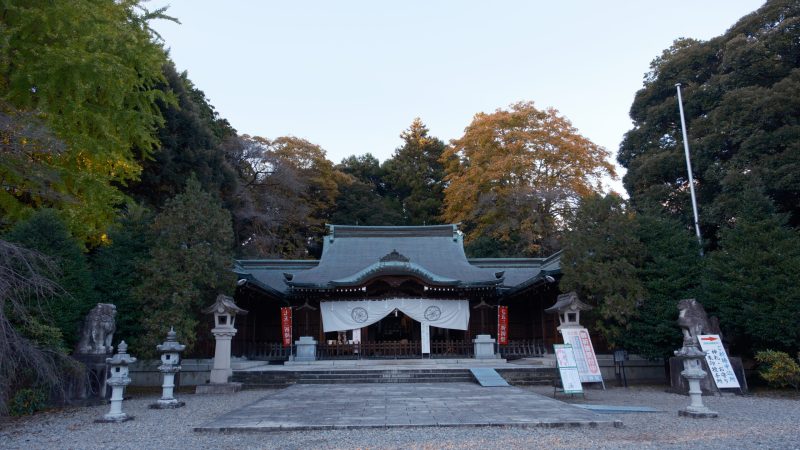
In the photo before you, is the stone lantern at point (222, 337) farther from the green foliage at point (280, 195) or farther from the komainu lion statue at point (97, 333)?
the green foliage at point (280, 195)

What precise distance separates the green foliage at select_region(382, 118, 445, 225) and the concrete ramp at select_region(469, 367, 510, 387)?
1870 cm

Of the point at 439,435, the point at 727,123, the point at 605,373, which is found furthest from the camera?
the point at 727,123

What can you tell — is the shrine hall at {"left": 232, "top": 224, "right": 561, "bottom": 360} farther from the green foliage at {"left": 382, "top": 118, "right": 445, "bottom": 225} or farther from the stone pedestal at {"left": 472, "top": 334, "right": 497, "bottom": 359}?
the green foliage at {"left": 382, "top": 118, "right": 445, "bottom": 225}

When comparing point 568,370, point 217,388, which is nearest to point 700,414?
point 568,370

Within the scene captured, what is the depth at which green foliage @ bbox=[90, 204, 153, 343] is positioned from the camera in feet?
37.8

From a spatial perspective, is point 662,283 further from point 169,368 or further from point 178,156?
point 178,156

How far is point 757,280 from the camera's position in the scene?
33.5ft

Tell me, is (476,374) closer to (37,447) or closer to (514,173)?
(37,447)

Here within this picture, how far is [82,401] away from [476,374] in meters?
8.30

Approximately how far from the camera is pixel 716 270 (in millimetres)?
10859

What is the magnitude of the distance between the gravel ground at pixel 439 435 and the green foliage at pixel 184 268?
296 cm

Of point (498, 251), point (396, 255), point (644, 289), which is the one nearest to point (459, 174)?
point (498, 251)

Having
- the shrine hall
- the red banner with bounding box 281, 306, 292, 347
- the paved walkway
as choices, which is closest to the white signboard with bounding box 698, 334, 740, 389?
the paved walkway

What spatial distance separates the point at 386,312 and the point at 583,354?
752 centimetres
